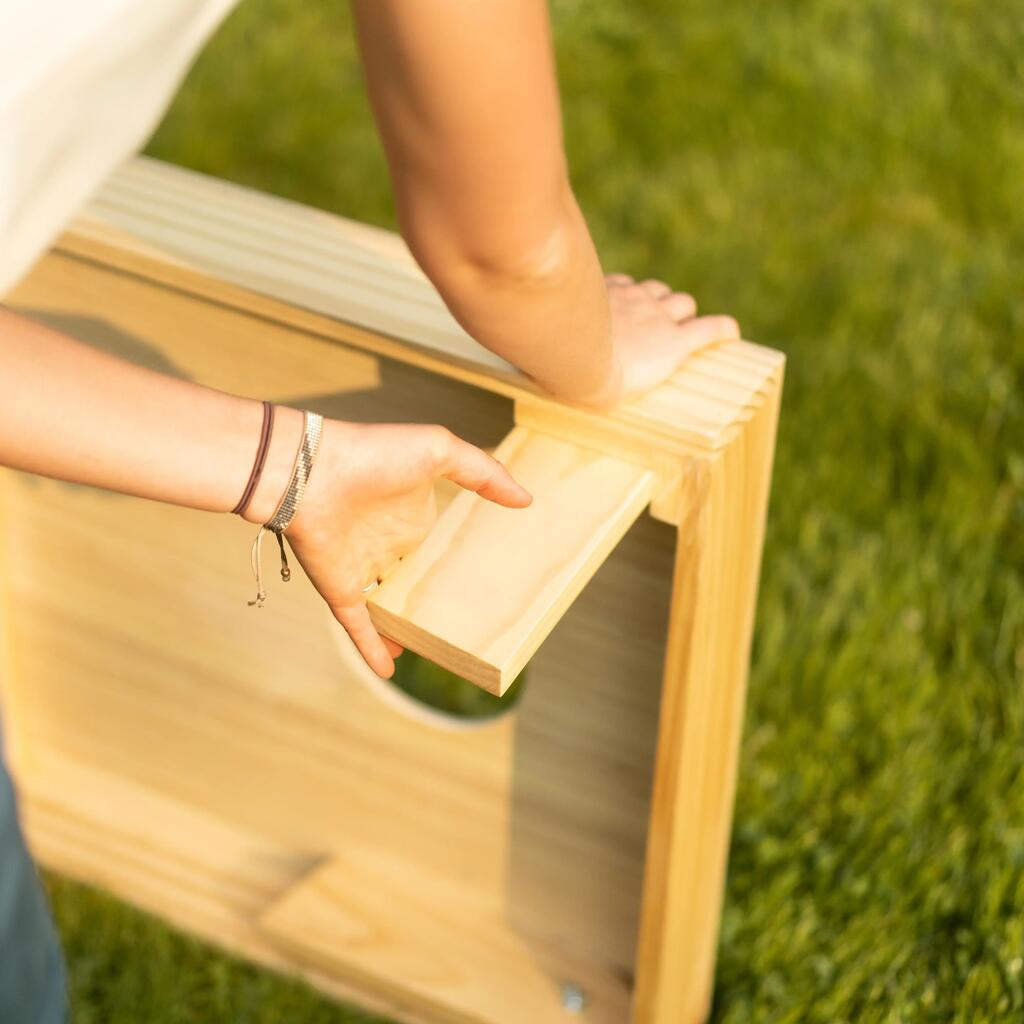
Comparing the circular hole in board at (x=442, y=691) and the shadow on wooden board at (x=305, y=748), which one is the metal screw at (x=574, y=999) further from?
the circular hole in board at (x=442, y=691)

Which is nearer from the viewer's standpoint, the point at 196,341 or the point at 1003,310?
the point at 196,341

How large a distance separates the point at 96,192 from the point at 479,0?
635mm

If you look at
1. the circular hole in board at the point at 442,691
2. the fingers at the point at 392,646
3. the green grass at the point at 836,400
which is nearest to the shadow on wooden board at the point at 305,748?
the green grass at the point at 836,400

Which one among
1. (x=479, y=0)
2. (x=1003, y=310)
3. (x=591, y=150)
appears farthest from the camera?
(x=591, y=150)

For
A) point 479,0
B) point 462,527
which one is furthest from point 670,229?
point 479,0

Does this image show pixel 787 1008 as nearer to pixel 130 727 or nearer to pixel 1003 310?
pixel 130 727

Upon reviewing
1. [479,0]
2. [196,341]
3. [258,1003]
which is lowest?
[258,1003]

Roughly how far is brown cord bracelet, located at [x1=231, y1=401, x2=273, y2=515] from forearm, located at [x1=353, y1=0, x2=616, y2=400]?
0.13m

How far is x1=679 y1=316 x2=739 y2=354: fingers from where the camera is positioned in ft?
3.74

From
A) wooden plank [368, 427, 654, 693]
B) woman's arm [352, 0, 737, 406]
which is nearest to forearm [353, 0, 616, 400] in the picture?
woman's arm [352, 0, 737, 406]

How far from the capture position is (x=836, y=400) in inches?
87.0

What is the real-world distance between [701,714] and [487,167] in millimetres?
565

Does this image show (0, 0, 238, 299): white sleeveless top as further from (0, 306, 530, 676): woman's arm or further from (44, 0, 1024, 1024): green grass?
(44, 0, 1024, 1024): green grass

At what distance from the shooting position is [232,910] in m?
1.66
